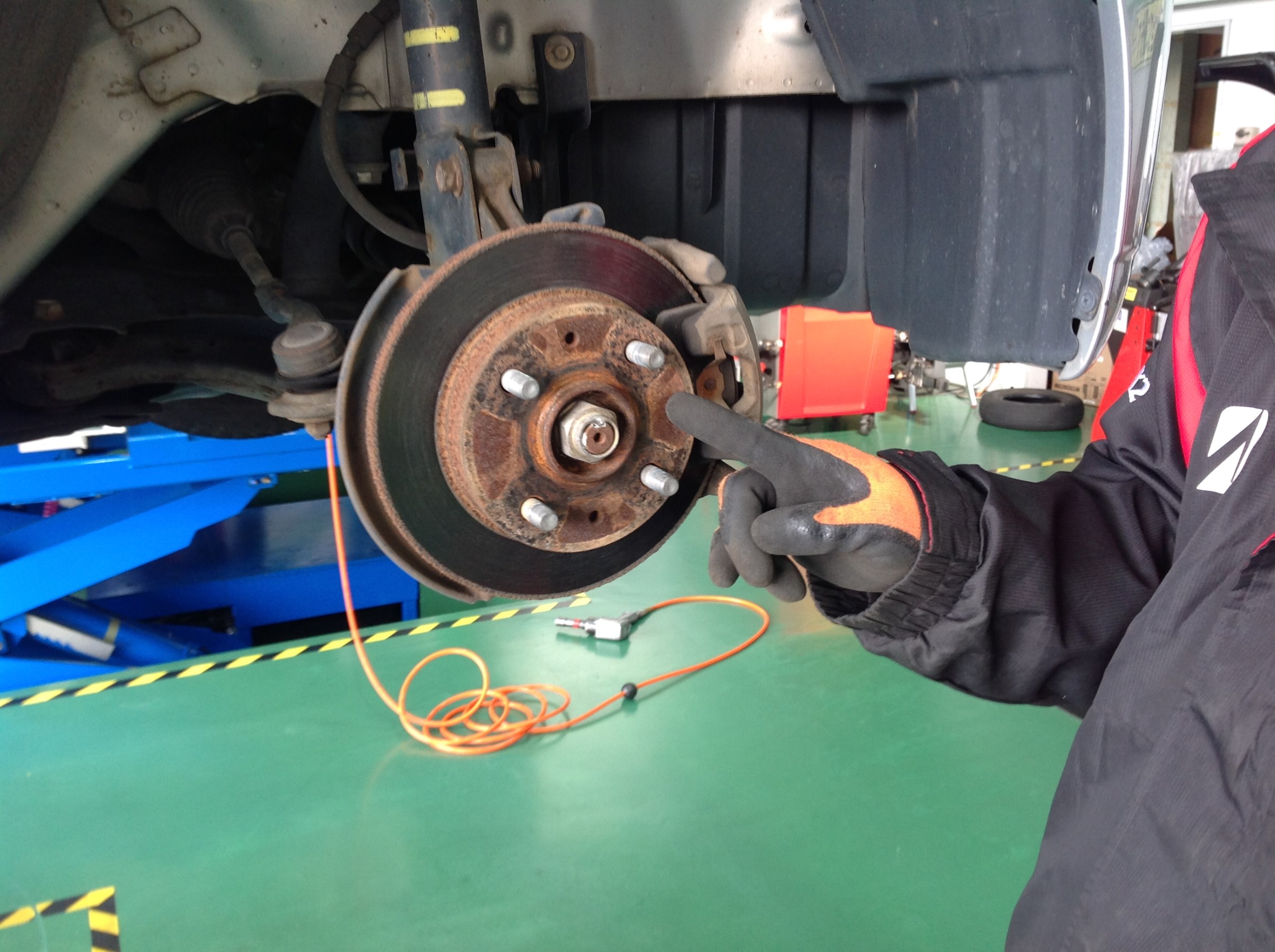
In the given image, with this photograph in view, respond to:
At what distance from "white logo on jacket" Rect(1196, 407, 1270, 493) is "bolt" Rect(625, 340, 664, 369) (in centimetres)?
42

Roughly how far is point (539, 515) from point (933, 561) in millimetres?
330

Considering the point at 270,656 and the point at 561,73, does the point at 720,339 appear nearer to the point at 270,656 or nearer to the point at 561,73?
the point at 561,73

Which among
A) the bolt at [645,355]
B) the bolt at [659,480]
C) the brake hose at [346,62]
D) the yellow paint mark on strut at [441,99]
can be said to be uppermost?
the brake hose at [346,62]

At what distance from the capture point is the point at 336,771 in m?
1.73

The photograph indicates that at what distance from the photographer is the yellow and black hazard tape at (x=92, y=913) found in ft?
4.38

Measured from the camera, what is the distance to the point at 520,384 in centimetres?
71

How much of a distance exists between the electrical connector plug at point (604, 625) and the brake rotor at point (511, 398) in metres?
1.47

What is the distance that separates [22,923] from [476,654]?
3.27ft

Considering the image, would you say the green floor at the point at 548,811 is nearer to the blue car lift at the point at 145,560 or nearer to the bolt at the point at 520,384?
the blue car lift at the point at 145,560

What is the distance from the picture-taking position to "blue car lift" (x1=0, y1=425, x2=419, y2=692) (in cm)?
223

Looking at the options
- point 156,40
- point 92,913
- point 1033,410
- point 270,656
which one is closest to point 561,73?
point 156,40

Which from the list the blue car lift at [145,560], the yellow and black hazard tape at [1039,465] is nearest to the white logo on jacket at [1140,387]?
the blue car lift at [145,560]

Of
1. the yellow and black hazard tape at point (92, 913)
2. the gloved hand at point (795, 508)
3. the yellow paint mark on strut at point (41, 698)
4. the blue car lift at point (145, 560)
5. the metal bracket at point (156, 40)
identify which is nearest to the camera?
the gloved hand at point (795, 508)

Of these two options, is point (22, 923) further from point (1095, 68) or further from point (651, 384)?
point (1095, 68)
